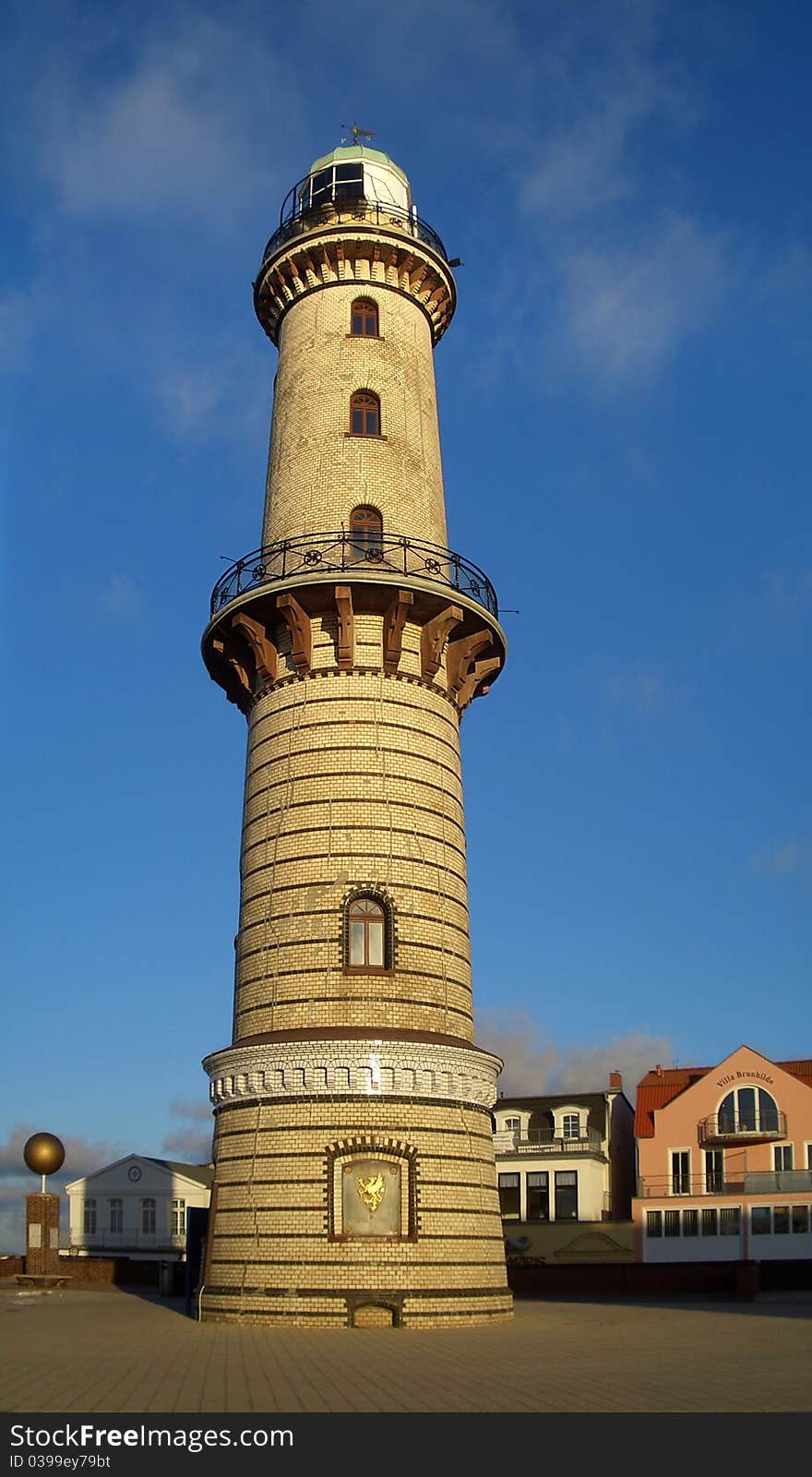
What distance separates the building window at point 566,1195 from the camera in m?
51.0

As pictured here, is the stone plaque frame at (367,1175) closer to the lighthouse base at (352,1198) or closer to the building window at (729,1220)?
the lighthouse base at (352,1198)

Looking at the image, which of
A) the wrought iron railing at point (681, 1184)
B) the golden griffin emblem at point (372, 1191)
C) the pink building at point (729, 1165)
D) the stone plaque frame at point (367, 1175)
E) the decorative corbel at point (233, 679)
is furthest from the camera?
the wrought iron railing at point (681, 1184)

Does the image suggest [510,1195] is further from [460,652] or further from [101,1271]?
[460,652]

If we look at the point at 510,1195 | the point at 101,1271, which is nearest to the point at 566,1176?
the point at 510,1195

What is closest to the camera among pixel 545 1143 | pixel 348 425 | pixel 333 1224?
pixel 333 1224

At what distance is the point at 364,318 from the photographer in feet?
95.0

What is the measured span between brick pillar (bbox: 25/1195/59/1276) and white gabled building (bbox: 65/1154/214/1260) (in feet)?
75.0

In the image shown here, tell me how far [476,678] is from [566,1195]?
101ft

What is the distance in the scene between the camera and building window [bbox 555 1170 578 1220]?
167 ft

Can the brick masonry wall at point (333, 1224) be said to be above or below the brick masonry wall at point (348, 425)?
below

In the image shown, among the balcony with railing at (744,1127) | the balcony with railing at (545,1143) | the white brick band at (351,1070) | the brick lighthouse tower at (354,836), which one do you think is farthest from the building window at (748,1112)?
the white brick band at (351,1070)

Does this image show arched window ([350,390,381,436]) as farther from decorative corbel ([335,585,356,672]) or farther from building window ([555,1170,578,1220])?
building window ([555,1170,578,1220])

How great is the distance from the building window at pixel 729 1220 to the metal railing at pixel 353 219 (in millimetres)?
31130

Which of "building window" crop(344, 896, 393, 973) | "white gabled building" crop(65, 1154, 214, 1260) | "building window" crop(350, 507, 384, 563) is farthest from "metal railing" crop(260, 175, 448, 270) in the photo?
"white gabled building" crop(65, 1154, 214, 1260)
